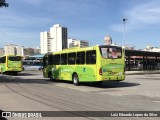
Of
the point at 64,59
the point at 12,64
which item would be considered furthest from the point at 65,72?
the point at 12,64

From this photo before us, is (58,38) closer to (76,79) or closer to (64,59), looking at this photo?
(64,59)

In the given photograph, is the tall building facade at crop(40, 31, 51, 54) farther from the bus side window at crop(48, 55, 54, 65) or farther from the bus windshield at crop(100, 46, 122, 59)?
the bus windshield at crop(100, 46, 122, 59)

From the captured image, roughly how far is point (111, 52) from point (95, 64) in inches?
54.7

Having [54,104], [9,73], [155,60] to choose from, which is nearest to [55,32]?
[155,60]

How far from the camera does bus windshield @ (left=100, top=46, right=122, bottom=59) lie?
23388mm

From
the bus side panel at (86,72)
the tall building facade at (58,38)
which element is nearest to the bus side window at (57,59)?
the bus side panel at (86,72)

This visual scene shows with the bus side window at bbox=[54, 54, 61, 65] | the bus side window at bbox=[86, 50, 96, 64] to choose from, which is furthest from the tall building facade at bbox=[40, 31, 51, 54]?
the bus side window at bbox=[86, 50, 96, 64]

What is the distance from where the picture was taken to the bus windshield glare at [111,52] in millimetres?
23391

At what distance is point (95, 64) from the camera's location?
23.4m

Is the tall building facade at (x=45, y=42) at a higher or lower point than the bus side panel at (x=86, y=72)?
higher

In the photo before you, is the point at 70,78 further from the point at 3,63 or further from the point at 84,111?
the point at 3,63

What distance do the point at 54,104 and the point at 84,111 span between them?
2.45 meters

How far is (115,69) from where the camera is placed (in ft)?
77.8

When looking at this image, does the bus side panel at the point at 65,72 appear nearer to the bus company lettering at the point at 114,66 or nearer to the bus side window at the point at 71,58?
the bus side window at the point at 71,58
